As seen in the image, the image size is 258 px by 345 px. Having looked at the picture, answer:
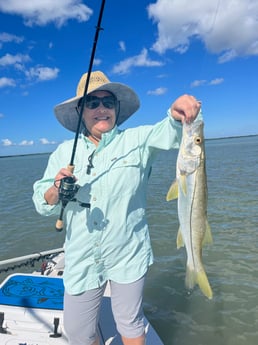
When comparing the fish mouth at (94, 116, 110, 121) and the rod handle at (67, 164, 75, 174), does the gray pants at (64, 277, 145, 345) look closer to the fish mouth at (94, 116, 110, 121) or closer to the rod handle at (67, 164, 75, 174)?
the rod handle at (67, 164, 75, 174)

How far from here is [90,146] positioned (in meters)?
3.22

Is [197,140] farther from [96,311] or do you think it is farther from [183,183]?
[96,311]

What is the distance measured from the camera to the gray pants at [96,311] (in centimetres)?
307

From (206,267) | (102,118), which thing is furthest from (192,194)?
(206,267)

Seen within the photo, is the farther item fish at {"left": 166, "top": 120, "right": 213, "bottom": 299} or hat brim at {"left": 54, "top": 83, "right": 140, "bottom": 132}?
hat brim at {"left": 54, "top": 83, "right": 140, "bottom": 132}

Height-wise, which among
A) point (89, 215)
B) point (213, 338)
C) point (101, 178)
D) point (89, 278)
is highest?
point (101, 178)

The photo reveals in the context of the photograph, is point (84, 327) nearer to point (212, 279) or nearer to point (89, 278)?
point (89, 278)

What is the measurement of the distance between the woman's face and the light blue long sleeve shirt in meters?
0.11

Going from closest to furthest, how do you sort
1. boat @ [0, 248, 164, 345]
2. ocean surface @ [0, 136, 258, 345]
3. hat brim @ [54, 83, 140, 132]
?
hat brim @ [54, 83, 140, 132] < boat @ [0, 248, 164, 345] < ocean surface @ [0, 136, 258, 345]

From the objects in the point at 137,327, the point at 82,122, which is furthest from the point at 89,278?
the point at 82,122

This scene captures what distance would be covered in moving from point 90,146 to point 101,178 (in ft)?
1.28

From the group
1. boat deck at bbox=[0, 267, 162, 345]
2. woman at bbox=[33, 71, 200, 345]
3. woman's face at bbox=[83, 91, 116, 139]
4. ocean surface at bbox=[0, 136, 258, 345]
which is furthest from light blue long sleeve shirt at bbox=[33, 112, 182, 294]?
ocean surface at bbox=[0, 136, 258, 345]

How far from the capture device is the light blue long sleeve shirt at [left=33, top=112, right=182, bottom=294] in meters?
3.00

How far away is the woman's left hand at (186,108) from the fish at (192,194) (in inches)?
2.6
